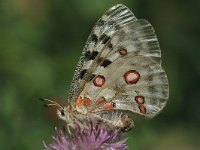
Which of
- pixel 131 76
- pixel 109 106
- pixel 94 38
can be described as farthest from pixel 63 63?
pixel 109 106

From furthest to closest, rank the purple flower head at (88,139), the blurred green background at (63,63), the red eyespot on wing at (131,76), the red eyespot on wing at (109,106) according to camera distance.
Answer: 1. the blurred green background at (63,63)
2. the red eyespot on wing at (131,76)
3. the red eyespot on wing at (109,106)
4. the purple flower head at (88,139)

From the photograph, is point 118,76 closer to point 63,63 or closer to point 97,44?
point 97,44

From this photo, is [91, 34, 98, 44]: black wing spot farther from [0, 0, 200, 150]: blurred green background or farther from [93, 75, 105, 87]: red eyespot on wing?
[0, 0, 200, 150]: blurred green background

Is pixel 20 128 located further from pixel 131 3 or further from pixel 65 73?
pixel 131 3

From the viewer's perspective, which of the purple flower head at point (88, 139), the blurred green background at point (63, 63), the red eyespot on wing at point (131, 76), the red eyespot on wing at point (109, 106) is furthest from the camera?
the blurred green background at point (63, 63)

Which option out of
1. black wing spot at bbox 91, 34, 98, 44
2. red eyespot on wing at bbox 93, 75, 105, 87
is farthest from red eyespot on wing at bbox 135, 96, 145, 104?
black wing spot at bbox 91, 34, 98, 44

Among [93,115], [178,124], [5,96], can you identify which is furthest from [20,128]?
[178,124]

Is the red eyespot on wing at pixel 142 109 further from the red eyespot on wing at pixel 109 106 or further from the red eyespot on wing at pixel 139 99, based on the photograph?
the red eyespot on wing at pixel 109 106

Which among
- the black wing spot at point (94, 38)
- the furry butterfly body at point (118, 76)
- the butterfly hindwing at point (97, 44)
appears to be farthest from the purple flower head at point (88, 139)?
the black wing spot at point (94, 38)
